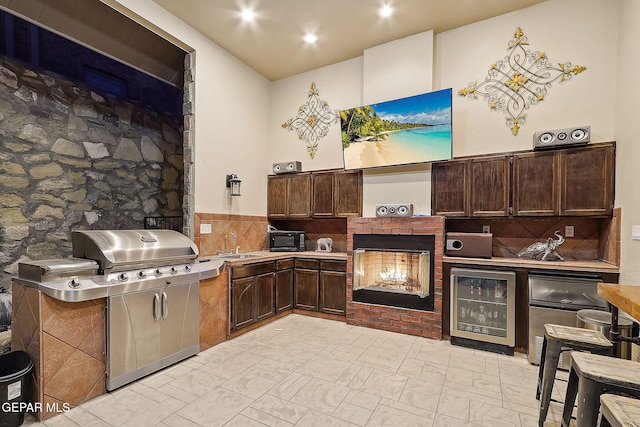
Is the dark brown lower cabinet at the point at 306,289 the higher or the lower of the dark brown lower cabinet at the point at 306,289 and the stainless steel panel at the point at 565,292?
the lower

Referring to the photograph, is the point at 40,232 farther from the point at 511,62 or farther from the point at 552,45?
Answer: the point at 552,45

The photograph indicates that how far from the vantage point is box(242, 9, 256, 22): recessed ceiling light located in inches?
142

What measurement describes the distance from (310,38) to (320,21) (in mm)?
383

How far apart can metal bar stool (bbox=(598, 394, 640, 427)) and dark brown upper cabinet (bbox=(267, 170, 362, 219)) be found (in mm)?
3381

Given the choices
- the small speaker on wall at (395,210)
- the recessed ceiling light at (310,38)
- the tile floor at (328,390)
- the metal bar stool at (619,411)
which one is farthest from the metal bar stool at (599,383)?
the recessed ceiling light at (310,38)

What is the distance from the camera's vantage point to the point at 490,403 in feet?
7.72

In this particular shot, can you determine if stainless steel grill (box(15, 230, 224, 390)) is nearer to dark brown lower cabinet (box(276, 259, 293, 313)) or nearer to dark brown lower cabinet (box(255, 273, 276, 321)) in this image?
dark brown lower cabinet (box(255, 273, 276, 321))

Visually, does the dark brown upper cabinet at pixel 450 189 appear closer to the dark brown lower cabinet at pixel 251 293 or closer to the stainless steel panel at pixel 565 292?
the stainless steel panel at pixel 565 292

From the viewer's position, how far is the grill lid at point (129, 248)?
259 cm

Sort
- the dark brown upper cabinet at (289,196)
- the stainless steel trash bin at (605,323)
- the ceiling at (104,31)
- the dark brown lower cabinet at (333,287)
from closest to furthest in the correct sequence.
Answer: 1. the stainless steel trash bin at (605,323)
2. the ceiling at (104,31)
3. the dark brown lower cabinet at (333,287)
4. the dark brown upper cabinet at (289,196)

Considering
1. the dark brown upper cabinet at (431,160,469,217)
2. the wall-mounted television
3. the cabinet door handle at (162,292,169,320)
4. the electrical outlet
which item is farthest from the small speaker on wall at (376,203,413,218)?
the cabinet door handle at (162,292,169,320)

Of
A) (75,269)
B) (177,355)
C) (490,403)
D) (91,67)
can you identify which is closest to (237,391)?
(177,355)

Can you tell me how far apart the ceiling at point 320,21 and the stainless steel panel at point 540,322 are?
11.3ft

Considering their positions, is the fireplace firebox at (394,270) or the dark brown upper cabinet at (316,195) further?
the dark brown upper cabinet at (316,195)
